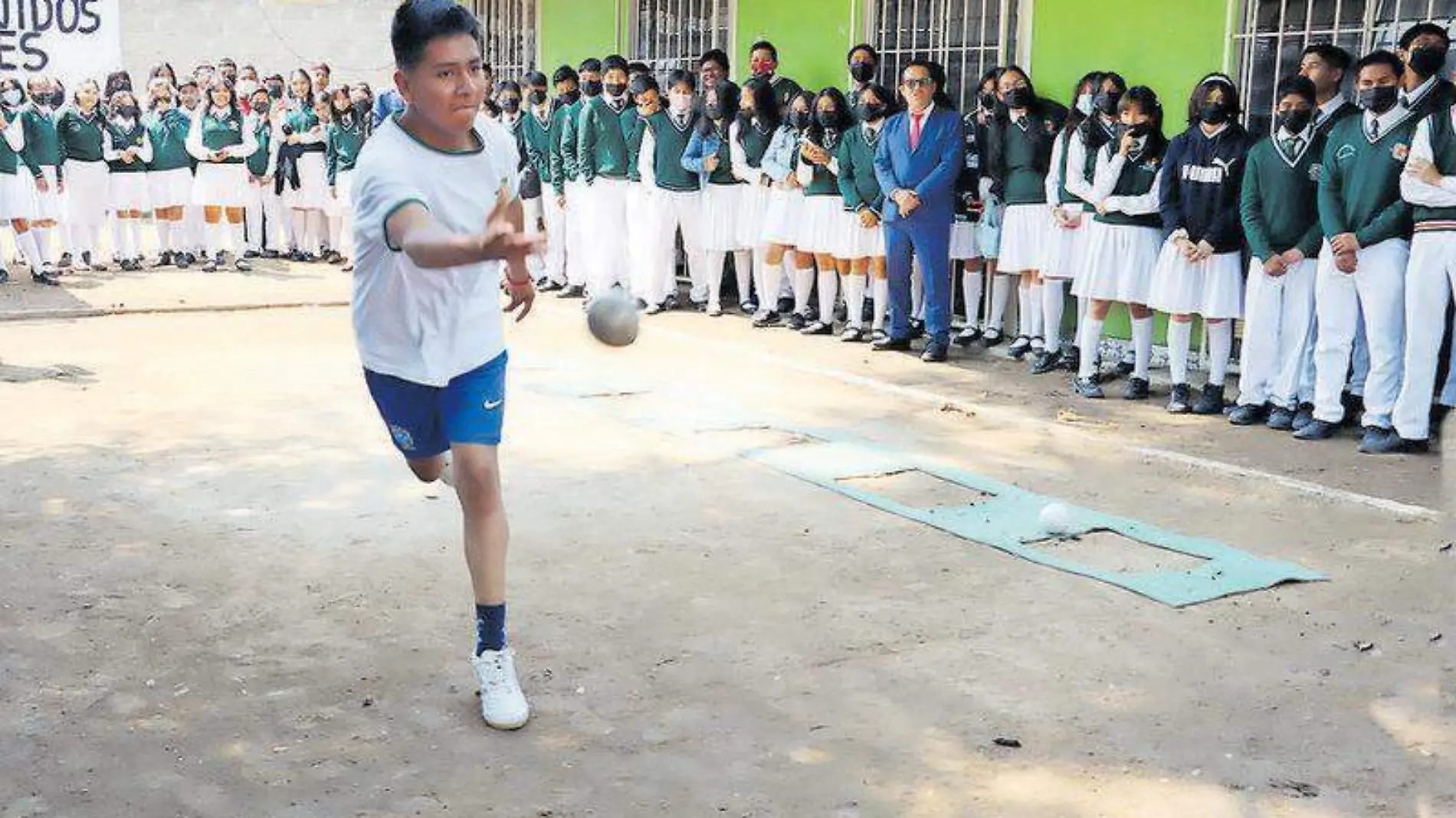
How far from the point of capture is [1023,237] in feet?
32.4

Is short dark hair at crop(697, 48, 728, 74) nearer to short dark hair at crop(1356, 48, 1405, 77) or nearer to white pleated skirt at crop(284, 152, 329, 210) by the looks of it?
white pleated skirt at crop(284, 152, 329, 210)

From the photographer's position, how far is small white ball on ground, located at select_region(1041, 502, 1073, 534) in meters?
5.88

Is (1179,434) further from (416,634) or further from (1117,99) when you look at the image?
(416,634)

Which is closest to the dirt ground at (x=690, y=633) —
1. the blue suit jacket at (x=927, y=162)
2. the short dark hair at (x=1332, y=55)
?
the short dark hair at (x=1332, y=55)

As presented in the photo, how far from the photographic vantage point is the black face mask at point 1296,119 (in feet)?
25.3

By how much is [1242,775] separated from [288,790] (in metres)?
2.39

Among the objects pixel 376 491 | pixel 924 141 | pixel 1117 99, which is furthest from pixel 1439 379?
pixel 376 491

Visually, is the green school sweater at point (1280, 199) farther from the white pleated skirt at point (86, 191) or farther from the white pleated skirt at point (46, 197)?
the white pleated skirt at point (86, 191)

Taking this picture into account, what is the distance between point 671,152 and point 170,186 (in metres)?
6.09

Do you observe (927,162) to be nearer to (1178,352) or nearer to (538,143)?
(1178,352)

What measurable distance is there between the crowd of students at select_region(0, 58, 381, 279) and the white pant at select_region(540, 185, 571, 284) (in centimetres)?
191

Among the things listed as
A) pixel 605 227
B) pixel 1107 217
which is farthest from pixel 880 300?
pixel 605 227

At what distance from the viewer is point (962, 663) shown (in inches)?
175

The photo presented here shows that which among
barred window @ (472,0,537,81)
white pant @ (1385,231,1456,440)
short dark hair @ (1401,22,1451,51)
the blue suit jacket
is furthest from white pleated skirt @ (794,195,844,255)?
barred window @ (472,0,537,81)
